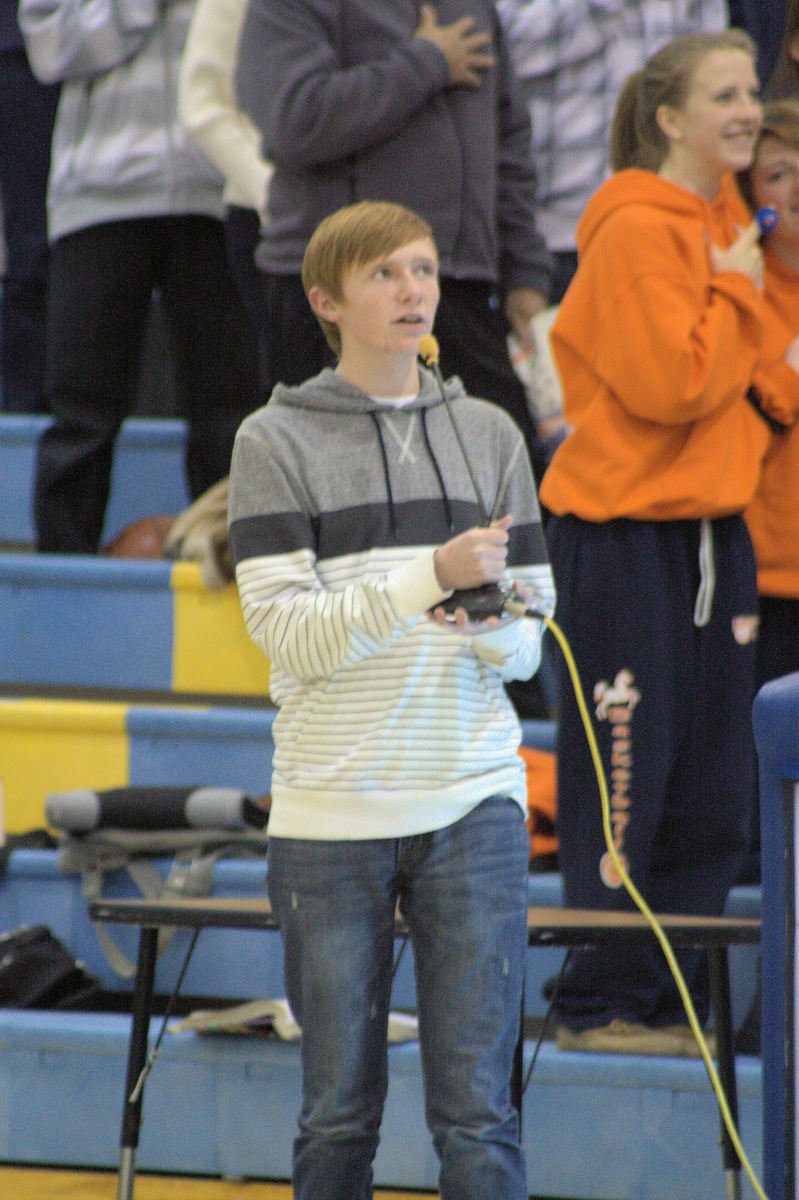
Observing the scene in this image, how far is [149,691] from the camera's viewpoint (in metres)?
2.66

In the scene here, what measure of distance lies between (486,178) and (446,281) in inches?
6.7

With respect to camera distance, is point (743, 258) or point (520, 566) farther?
point (743, 258)

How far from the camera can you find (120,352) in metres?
2.73

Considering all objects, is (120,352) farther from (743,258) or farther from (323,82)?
(743,258)

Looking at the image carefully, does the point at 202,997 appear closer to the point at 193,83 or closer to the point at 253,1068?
the point at 253,1068

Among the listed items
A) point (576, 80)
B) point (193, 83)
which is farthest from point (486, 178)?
point (193, 83)

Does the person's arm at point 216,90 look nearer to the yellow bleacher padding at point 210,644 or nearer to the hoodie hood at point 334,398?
the yellow bleacher padding at point 210,644

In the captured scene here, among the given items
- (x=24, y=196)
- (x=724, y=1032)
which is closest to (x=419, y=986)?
(x=724, y=1032)

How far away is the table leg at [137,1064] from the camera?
5.58 ft

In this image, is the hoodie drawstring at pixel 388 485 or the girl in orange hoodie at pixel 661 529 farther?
the girl in orange hoodie at pixel 661 529

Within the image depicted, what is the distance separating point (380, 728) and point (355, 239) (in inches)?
16.7

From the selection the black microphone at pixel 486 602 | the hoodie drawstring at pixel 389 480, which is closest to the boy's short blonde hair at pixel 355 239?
the hoodie drawstring at pixel 389 480

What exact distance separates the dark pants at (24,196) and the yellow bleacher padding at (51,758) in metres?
0.95

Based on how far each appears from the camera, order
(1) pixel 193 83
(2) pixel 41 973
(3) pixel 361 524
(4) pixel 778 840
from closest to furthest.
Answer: (4) pixel 778 840, (3) pixel 361 524, (2) pixel 41 973, (1) pixel 193 83
